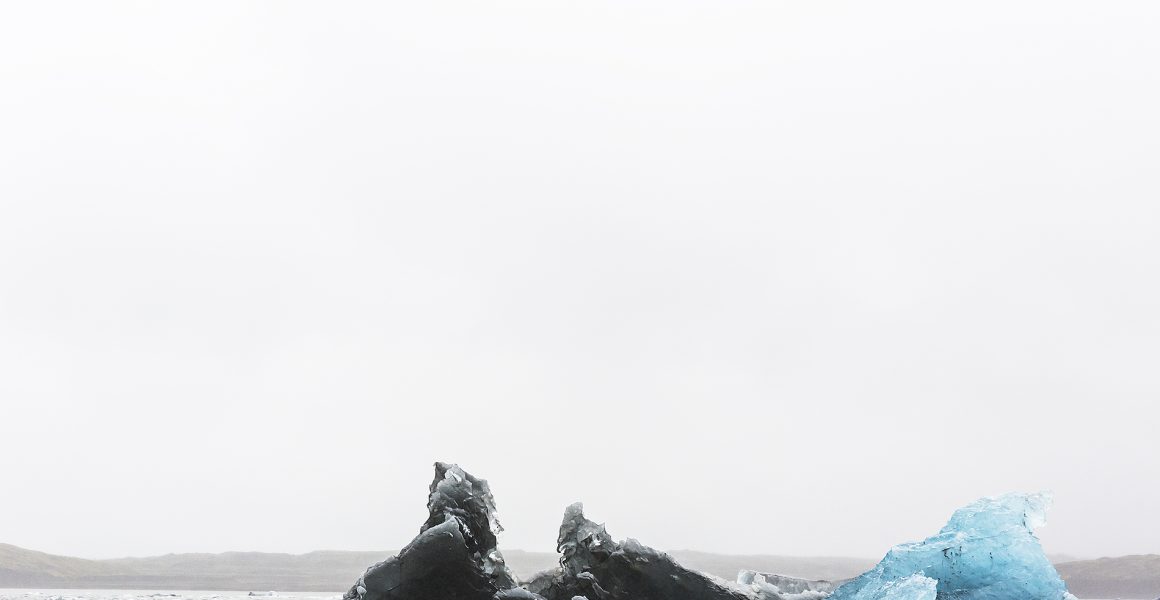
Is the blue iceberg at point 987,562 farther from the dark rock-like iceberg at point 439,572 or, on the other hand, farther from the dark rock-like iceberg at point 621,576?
the dark rock-like iceberg at point 439,572

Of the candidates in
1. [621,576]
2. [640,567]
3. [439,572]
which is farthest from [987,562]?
[439,572]

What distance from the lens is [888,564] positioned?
6.89m

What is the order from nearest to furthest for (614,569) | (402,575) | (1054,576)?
(402,575) < (614,569) < (1054,576)

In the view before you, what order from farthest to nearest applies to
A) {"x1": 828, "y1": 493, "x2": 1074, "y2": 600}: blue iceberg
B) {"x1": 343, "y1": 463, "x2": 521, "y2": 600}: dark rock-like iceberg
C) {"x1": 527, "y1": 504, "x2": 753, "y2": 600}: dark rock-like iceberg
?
{"x1": 828, "y1": 493, "x2": 1074, "y2": 600}: blue iceberg, {"x1": 527, "y1": 504, "x2": 753, "y2": 600}: dark rock-like iceberg, {"x1": 343, "y1": 463, "x2": 521, "y2": 600}: dark rock-like iceberg

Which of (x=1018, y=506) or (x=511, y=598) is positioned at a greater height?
(x=1018, y=506)

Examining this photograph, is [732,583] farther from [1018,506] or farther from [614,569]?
[1018,506]

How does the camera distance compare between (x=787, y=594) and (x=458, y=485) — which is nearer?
(x=458, y=485)

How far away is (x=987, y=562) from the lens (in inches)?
268

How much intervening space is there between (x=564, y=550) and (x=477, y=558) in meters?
0.85

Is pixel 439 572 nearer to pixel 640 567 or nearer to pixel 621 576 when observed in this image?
pixel 621 576

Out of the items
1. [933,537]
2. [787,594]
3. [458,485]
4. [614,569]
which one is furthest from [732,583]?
[458,485]

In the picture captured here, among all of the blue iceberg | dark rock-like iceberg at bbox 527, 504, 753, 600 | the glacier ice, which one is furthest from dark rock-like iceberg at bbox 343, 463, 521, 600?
the blue iceberg

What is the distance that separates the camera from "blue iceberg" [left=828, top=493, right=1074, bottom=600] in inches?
264

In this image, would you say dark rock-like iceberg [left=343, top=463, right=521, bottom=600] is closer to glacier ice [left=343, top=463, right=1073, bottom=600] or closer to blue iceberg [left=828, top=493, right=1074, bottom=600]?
glacier ice [left=343, top=463, right=1073, bottom=600]
